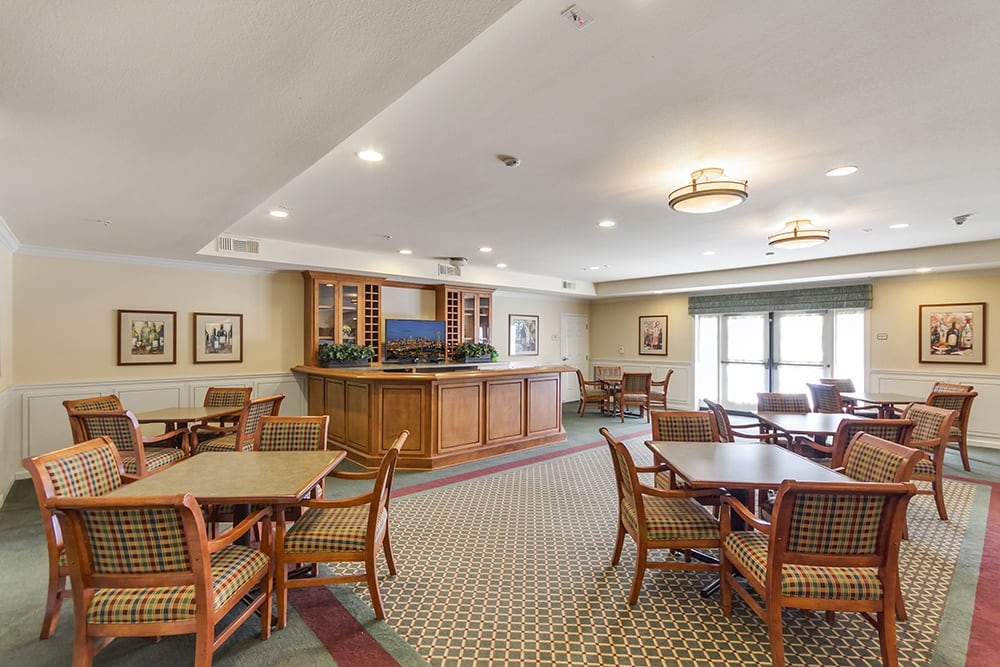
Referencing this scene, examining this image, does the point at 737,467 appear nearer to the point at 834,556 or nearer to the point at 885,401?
the point at 834,556

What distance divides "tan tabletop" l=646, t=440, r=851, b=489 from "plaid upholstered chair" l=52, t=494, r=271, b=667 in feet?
7.20

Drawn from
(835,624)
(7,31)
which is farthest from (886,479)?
(7,31)

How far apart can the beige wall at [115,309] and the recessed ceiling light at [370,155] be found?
403 centimetres

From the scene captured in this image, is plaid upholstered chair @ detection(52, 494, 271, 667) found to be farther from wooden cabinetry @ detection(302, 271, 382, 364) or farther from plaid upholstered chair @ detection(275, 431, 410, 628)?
wooden cabinetry @ detection(302, 271, 382, 364)

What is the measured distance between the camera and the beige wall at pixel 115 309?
191 inches

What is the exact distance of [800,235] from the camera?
454 centimetres

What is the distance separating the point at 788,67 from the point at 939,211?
11.9ft

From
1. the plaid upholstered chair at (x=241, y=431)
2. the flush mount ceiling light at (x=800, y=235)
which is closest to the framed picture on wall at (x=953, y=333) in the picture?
the flush mount ceiling light at (x=800, y=235)

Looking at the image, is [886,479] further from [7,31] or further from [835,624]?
[7,31]

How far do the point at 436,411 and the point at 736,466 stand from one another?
332 cm

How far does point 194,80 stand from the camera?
1.72m

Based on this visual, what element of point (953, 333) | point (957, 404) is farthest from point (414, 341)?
point (953, 333)

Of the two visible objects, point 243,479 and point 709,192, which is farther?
point 709,192

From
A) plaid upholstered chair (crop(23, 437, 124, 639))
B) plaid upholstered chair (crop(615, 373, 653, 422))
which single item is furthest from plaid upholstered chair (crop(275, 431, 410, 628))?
plaid upholstered chair (crop(615, 373, 653, 422))
